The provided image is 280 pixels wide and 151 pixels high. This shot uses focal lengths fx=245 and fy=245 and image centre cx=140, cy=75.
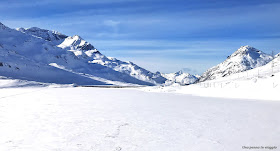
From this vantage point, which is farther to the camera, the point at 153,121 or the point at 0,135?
the point at 153,121

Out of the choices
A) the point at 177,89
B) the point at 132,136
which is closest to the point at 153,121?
the point at 132,136

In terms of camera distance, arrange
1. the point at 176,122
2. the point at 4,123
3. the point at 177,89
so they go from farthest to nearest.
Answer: the point at 177,89 < the point at 176,122 < the point at 4,123

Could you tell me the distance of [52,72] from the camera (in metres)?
175

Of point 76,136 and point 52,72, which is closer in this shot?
point 76,136

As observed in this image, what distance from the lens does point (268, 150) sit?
8.73 metres

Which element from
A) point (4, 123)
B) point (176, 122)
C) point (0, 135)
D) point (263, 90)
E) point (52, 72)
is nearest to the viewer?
point (0, 135)

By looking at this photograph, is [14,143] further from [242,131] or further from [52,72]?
[52,72]

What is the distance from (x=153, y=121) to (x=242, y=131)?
489cm

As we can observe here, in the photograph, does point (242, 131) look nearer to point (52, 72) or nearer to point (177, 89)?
point (177, 89)

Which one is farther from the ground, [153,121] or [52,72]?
[52,72]

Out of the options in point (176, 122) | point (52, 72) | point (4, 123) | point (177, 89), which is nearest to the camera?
point (4, 123)

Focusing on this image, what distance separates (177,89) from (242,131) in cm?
4031

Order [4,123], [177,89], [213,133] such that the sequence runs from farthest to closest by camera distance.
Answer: [177,89], [4,123], [213,133]

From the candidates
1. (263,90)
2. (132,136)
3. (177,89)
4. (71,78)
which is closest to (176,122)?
(132,136)
